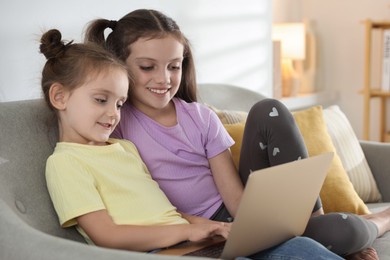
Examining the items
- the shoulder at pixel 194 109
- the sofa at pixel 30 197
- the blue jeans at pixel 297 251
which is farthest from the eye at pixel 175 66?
the blue jeans at pixel 297 251

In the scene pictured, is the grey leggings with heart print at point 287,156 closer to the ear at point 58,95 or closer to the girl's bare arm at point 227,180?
the girl's bare arm at point 227,180

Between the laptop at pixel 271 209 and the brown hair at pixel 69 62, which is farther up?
the brown hair at pixel 69 62

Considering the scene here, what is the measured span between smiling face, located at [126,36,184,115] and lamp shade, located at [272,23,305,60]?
7.50ft

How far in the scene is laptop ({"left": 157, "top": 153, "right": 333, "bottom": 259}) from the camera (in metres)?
1.30

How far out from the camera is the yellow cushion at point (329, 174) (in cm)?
211

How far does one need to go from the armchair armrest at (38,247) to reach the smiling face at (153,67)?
1.67 feet

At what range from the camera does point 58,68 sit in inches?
62.6

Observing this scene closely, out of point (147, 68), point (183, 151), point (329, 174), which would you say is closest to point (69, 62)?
point (147, 68)

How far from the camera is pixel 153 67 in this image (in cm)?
176

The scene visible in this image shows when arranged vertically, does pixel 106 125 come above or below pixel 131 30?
below

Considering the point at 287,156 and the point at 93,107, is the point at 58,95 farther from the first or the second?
the point at 287,156

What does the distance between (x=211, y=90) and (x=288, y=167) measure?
107 centimetres

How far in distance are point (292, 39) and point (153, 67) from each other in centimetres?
237

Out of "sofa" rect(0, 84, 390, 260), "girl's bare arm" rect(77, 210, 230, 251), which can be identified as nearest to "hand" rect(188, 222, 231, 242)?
"girl's bare arm" rect(77, 210, 230, 251)
